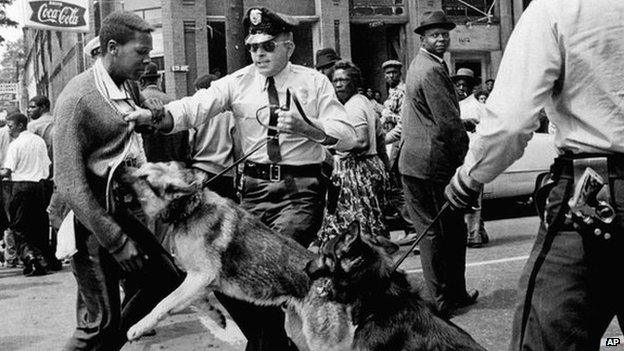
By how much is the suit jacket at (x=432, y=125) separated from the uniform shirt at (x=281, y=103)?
134 cm

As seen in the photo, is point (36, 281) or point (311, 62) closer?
point (36, 281)

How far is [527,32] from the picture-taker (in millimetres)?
2484

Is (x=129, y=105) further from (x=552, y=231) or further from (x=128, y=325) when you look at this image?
(x=552, y=231)

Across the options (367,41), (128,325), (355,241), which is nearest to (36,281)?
(128,325)

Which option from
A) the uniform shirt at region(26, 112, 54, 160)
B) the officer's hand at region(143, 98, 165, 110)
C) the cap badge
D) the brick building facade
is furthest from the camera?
the brick building facade

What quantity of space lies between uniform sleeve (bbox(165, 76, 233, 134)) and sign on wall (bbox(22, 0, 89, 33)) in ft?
48.7

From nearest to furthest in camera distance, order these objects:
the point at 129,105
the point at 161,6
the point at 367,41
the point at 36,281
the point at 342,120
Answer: the point at 129,105 < the point at 342,120 < the point at 36,281 < the point at 161,6 < the point at 367,41

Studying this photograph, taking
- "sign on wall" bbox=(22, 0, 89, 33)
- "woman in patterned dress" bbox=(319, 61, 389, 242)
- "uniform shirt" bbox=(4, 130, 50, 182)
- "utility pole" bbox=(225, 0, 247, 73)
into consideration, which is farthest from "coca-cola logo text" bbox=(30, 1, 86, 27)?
"woman in patterned dress" bbox=(319, 61, 389, 242)

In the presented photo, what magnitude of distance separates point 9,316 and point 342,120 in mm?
4308

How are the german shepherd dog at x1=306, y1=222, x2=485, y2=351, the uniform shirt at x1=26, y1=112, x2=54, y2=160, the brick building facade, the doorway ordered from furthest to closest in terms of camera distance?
1. the doorway
2. the brick building facade
3. the uniform shirt at x1=26, y1=112, x2=54, y2=160
4. the german shepherd dog at x1=306, y1=222, x2=485, y2=351

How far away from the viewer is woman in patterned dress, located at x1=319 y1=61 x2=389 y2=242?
708 centimetres

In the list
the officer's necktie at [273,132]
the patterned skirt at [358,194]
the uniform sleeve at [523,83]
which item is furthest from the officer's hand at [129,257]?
the patterned skirt at [358,194]

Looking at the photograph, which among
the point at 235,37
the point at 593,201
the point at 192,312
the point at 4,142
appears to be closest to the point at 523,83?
the point at 593,201

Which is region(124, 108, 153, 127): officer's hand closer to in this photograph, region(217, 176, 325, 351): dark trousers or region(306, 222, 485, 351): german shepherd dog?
region(217, 176, 325, 351): dark trousers
